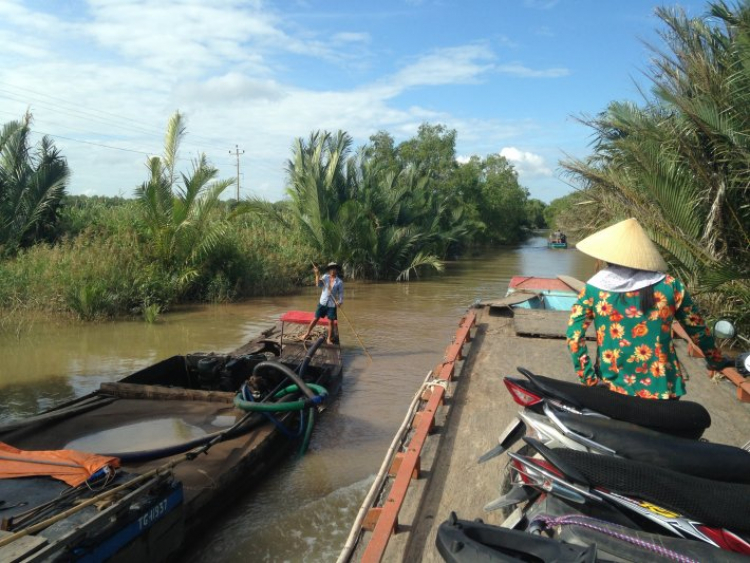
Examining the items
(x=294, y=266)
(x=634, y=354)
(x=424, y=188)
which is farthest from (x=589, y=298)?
(x=424, y=188)

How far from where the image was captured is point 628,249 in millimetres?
3199

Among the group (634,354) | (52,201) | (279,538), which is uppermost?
(52,201)

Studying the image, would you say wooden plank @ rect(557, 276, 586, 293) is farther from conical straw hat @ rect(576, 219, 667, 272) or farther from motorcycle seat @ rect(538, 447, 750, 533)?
motorcycle seat @ rect(538, 447, 750, 533)

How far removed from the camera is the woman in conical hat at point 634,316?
318 cm

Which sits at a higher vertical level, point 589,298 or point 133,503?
point 589,298

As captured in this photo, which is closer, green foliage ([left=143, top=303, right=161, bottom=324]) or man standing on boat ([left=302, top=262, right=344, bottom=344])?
man standing on boat ([left=302, top=262, right=344, bottom=344])

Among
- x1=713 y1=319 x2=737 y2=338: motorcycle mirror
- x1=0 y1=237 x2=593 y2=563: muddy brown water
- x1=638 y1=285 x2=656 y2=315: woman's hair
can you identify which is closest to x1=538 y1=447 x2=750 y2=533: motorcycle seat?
x1=638 y1=285 x2=656 y2=315: woman's hair

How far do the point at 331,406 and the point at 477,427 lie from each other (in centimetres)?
423

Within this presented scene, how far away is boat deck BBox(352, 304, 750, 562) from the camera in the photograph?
2982mm

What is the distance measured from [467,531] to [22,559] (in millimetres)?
2204

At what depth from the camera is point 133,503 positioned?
3.61 meters

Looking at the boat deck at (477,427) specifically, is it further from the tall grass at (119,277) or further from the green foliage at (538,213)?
the green foliage at (538,213)

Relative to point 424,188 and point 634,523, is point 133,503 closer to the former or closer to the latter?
point 634,523

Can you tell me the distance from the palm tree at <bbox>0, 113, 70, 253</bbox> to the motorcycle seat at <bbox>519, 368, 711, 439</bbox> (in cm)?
1590
